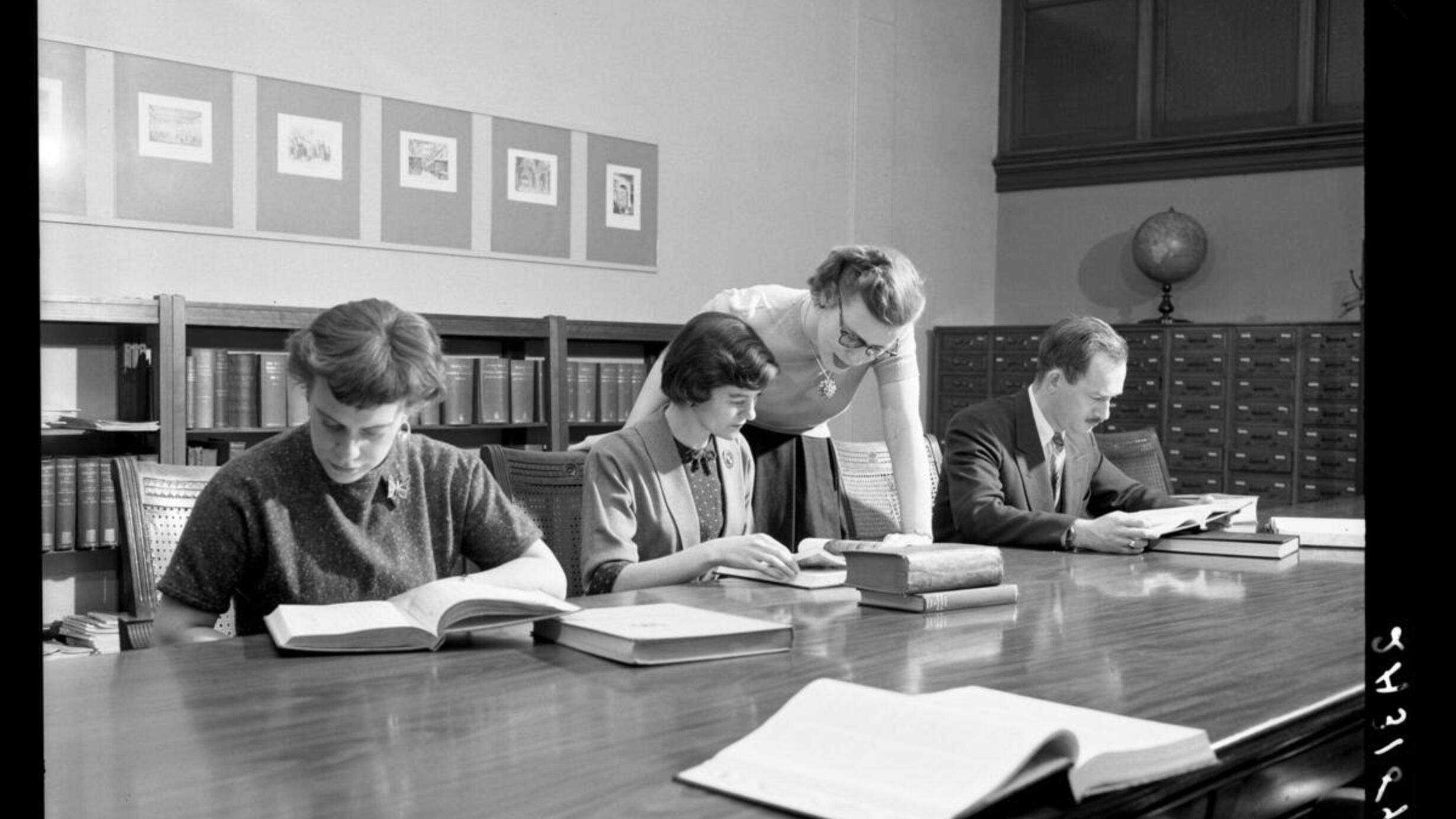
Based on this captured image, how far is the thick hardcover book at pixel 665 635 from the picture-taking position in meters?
1.80

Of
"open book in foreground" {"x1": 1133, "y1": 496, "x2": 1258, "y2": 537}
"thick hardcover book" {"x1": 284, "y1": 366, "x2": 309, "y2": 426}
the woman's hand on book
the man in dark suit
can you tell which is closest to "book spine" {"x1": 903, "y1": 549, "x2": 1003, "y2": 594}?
the woman's hand on book

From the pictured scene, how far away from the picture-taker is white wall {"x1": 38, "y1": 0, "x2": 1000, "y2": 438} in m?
5.52

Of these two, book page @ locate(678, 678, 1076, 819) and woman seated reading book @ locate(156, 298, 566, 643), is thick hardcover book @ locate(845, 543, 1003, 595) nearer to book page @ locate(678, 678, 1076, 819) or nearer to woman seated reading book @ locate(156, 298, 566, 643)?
woman seated reading book @ locate(156, 298, 566, 643)

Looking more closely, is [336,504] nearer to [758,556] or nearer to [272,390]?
[758,556]

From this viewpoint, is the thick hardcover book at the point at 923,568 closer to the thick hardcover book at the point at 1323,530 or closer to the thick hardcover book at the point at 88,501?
the thick hardcover book at the point at 1323,530

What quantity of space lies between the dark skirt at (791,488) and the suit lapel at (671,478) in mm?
454

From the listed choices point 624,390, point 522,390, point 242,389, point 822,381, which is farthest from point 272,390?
point 822,381

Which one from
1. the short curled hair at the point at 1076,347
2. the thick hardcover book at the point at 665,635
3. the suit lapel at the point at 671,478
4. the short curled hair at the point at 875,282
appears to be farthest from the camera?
the short curled hair at the point at 1076,347

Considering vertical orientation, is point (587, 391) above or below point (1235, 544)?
above

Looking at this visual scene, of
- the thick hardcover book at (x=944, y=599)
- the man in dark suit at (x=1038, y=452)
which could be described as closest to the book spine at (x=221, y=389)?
the man in dark suit at (x=1038, y=452)

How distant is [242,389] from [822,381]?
9.50 ft

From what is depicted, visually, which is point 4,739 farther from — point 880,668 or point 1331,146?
point 1331,146

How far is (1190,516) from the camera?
11.4ft

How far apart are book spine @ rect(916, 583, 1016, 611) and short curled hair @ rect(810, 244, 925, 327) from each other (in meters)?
0.91
